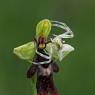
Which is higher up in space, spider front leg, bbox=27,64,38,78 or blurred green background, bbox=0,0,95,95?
blurred green background, bbox=0,0,95,95

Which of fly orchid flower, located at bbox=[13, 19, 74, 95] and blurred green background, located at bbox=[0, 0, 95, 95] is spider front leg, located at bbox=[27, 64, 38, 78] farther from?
blurred green background, located at bbox=[0, 0, 95, 95]

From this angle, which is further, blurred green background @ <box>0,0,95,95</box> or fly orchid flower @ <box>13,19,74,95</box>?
blurred green background @ <box>0,0,95,95</box>

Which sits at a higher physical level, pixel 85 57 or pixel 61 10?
pixel 61 10

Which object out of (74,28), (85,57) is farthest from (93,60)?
(74,28)

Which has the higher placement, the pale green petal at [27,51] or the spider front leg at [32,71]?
the pale green petal at [27,51]

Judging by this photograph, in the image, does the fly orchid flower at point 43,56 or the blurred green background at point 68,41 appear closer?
the fly orchid flower at point 43,56

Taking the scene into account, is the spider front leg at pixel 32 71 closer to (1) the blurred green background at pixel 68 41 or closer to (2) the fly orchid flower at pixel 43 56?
(2) the fly orchid flower at pixel 43 56

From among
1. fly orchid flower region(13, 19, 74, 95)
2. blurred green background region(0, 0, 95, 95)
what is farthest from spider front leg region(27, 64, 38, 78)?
blurred green background region(0, 0, 95, 95)

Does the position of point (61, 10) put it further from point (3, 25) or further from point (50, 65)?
point (50, 65)

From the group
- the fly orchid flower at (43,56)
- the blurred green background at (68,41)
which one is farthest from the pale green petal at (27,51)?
the blurred green background at (68,41)
